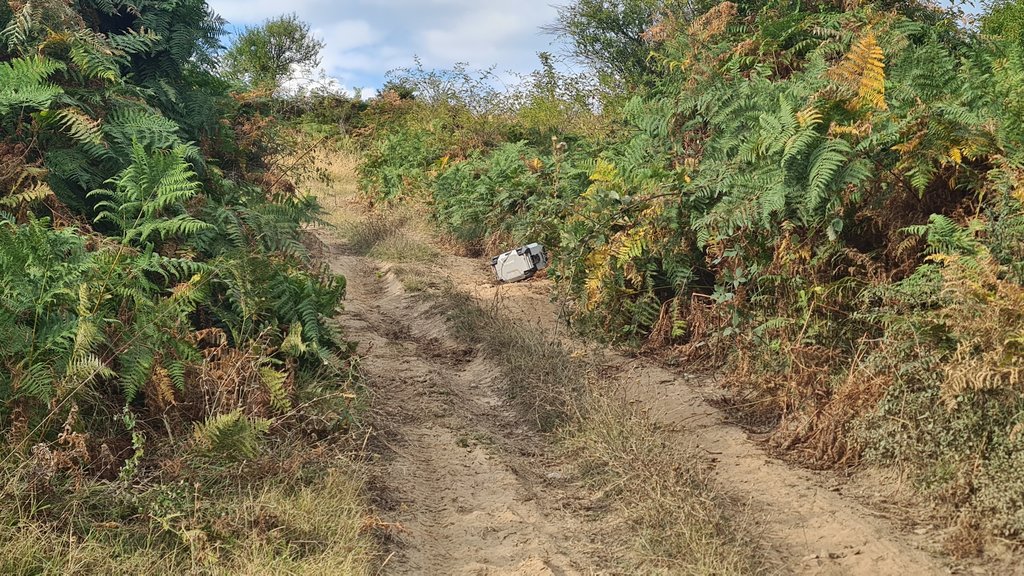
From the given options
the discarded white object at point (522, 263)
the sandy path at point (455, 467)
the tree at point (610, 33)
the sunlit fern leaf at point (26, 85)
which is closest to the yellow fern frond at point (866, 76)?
the sandy path at point (455, 467)

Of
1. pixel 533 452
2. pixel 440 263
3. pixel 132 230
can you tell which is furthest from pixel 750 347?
pixel 440 263

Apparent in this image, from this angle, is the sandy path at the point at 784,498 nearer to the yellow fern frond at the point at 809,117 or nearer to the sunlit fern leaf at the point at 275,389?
the yellow fern frond at the point at 809,117

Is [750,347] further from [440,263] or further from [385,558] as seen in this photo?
[440,263]

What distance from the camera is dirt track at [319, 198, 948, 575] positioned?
3918 mm

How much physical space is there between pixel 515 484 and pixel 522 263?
14.7 ft

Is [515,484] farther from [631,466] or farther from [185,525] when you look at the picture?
[185,525]

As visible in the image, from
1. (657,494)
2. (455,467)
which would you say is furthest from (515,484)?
(657,494)

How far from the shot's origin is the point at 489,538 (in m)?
4.28

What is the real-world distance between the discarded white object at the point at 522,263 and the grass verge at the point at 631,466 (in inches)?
75.9

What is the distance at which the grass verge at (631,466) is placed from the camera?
12.3 ft

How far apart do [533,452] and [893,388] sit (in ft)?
7.05

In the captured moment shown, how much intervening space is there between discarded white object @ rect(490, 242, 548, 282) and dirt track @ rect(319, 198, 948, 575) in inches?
59.4

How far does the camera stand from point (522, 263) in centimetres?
914

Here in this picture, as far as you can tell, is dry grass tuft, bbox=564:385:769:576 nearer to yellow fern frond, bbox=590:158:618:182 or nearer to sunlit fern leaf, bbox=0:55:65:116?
yellow fern frond, bbox=590:158:618:182
